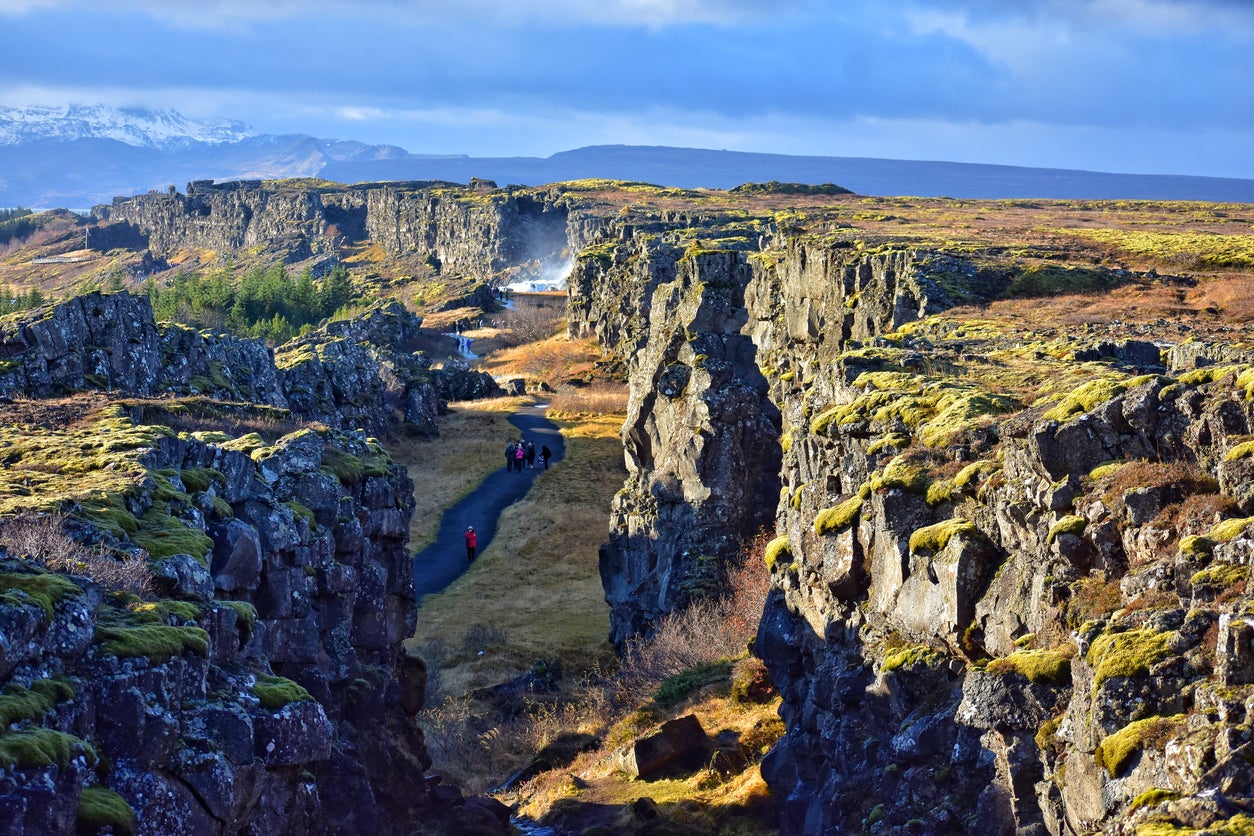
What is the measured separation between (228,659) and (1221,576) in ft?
58.1

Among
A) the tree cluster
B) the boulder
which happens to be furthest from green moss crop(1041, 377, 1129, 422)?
the tree cluster

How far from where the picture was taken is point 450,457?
9362 centimetres

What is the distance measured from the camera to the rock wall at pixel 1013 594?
17891 millimetres

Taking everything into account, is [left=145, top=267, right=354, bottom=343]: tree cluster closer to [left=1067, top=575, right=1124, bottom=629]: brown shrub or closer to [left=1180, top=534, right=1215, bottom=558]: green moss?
[left=1067, top=575, right=1124, bottom=629]: brown shrub

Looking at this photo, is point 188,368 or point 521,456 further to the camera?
point 521,456

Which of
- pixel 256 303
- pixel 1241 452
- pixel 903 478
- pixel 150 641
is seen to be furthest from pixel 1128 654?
pixel 256 303

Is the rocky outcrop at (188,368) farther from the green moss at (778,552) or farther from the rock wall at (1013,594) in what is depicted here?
the rock wall at (1013,594)

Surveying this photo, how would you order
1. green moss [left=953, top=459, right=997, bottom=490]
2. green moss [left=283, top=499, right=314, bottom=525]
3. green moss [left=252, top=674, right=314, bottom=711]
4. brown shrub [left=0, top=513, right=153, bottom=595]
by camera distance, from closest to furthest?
brown shrub [left=0, top=513, right=153, bottom=595], green moss [left=252, top=674, right=314, bottom=711], green moss [left=953, top=459, right=997, bottom=490], green moss [left=283, top=499, right=314, bottom=525]

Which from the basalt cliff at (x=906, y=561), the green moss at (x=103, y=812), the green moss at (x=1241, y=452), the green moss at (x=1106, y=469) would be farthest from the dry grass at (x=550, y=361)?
the green moss at (x=103, y=812)

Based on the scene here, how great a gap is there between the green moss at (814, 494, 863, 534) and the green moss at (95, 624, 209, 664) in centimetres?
1582

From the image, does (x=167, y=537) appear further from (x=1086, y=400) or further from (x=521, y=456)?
(x=521, y=456)

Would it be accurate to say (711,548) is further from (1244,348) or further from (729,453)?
(1244,348)

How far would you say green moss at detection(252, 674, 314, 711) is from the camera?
22375 mm

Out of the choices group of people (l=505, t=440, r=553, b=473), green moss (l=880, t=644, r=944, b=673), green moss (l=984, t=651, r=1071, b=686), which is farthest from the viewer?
group of people (l=505, t=440, r=553, b=473)
